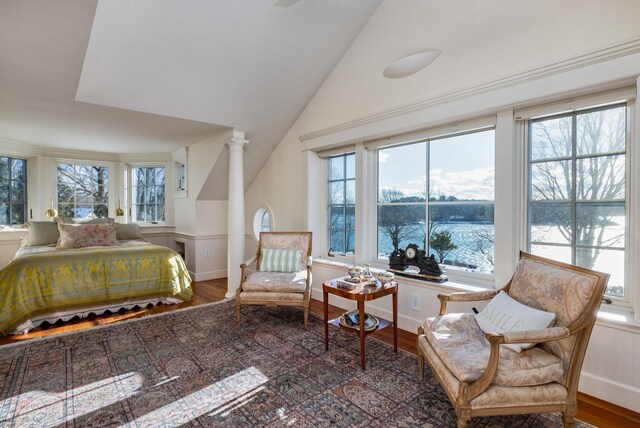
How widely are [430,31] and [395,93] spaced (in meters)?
0.58

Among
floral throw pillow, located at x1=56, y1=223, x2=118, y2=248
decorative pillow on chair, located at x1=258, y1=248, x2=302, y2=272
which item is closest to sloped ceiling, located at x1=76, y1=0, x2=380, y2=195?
decorative pillow on chair, located at x1=258, y1=248, x2=302, y2=272

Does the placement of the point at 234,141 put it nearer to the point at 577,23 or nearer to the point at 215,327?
the point at 215,327

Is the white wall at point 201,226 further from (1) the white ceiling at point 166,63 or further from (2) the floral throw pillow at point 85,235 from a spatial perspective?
(2) the floral throw pillow at point 85,235

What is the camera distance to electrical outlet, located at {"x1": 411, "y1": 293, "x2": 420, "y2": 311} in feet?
9.46

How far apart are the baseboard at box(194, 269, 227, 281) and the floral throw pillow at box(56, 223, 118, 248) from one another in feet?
4.15

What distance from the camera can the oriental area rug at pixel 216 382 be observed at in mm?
1756

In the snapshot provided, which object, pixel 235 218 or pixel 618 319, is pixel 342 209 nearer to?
pixel 235 218

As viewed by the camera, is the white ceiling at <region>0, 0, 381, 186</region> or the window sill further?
the white ceiling at <region>0, 0, 381, 186</region>

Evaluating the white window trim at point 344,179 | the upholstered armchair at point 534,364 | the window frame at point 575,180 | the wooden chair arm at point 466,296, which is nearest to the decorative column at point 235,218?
the white window trim at point 344,179

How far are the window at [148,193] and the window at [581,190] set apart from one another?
5.88 metres

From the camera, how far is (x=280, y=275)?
335 centimetres

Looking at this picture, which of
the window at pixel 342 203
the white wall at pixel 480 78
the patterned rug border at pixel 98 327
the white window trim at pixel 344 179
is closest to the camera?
the white wall at pixel 480 78

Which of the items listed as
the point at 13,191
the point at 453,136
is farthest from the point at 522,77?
the point at 13,191

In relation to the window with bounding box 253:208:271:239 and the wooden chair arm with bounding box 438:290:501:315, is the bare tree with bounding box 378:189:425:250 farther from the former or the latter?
the window with bounding box 253:208:271:239
